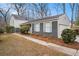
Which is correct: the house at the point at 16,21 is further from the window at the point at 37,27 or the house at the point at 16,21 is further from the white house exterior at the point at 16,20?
the window at the point at 37,27

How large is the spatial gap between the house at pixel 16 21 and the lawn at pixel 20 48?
17 cm

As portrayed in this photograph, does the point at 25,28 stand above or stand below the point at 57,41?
above

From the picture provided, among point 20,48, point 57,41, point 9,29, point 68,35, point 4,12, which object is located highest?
point 4,12

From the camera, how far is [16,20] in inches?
131

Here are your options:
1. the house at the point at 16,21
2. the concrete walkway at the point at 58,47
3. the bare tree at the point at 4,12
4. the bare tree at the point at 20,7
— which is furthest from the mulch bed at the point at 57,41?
the bare tree at the point at 4,12

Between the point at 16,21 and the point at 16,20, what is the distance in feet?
0.06

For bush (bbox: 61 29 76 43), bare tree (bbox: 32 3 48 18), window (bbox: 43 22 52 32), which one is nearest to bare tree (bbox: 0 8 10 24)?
bare tree (bbox: 32 3 48 18)

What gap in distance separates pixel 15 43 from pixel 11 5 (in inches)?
25.2

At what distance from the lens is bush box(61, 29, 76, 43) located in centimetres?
322

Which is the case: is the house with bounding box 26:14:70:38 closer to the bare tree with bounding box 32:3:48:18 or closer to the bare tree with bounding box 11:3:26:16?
the bare tree with bounding box 32:3:48:18

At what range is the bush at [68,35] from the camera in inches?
127

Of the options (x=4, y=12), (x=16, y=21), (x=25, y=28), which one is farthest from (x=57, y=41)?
(x=4, y=12)

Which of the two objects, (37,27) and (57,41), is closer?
(57,41)

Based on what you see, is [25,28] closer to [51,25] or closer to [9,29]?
[9,29]
